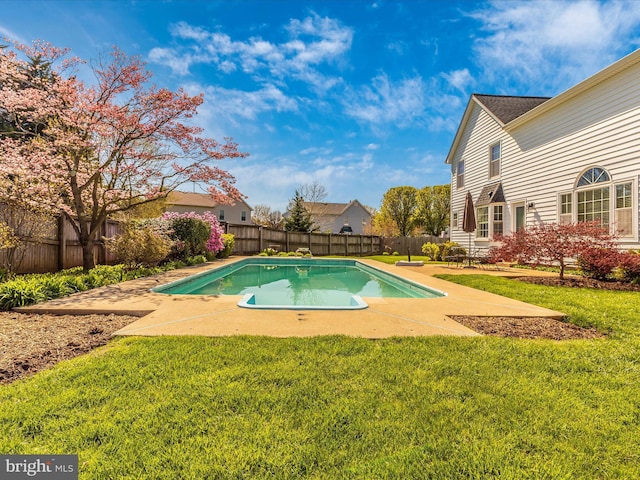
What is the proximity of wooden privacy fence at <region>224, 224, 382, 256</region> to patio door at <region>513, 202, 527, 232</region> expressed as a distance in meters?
12.6

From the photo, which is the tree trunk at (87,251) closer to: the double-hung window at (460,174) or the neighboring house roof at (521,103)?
the neighboring house roof at (521,103)

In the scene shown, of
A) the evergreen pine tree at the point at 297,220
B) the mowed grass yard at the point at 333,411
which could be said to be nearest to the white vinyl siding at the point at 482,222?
the mowed grass yard at the point at 333,411

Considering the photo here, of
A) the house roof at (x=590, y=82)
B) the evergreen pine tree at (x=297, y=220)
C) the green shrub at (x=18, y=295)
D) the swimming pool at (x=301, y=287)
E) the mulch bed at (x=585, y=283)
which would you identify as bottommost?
the swimming pool at (x=301, y=287)

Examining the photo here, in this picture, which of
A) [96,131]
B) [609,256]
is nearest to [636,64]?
[609,256]

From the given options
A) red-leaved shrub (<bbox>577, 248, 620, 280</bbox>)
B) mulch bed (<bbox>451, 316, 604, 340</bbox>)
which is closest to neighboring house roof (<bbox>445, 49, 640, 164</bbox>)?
red-leaved shrub (<bbox>577, 248, 620, 280</bbox>)

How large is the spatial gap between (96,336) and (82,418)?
1994 mm

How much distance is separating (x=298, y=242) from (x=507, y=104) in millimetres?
14270

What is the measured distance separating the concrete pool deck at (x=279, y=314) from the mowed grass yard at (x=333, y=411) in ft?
1.76

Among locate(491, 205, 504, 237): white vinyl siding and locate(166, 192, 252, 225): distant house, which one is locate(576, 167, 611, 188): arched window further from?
locate(166, 192, 252, 225): distant house

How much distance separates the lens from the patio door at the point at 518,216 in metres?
12.1

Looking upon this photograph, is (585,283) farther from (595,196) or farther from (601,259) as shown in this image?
(595,196)

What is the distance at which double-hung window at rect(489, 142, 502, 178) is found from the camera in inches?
536

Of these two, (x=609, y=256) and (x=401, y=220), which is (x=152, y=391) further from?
(x=401, y=220)

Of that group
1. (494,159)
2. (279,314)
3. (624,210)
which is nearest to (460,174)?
(494,159)
